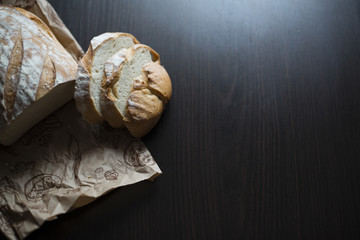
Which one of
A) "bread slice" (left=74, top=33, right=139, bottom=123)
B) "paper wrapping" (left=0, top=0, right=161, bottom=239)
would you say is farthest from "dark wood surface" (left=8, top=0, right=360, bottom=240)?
"bread slice" (left=74, top=33, right=139, bottom=123)

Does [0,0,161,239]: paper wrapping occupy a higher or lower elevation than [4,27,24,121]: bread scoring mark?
lower

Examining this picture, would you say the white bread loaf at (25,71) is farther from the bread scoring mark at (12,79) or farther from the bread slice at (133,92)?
the bread slice at (133,92)

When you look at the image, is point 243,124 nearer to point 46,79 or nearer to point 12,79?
point 46,79

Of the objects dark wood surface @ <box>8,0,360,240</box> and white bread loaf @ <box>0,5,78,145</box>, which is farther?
dark wood surface @ <box>8,0,360,240</box>

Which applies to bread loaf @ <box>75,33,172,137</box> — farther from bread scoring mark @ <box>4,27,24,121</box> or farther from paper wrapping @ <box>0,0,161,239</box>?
bread scoring mark @ <box>4,27,24,121</box>
